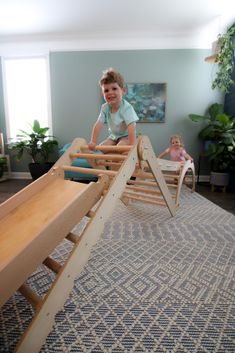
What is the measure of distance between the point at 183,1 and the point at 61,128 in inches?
108

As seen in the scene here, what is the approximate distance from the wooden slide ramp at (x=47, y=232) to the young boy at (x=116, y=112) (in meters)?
0.36

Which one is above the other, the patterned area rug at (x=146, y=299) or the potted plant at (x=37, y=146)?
the potted plant at (x=37, y=146)

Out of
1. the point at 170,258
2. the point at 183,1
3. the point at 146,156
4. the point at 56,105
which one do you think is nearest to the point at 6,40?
the point at 56,105

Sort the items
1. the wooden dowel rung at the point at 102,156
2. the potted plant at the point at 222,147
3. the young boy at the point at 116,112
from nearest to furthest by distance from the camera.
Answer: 1. the wooden dowel rung at the point at 102,156
2. the young boy at the point at 116,112
3. the potted plant at the point at 222,147

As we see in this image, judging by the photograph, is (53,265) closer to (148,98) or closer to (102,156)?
(102,156)

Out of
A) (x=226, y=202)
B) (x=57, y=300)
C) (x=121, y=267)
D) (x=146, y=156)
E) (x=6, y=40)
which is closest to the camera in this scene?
(x=57, y=300)

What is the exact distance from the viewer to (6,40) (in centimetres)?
369

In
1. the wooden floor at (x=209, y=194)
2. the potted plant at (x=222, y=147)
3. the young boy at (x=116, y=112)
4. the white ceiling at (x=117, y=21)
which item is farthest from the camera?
the potted plant at (x=222, y=147)

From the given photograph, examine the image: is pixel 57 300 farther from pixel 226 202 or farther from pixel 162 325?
pixel 226 202

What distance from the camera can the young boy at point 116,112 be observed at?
159 centimetres

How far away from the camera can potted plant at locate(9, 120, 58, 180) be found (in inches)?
141

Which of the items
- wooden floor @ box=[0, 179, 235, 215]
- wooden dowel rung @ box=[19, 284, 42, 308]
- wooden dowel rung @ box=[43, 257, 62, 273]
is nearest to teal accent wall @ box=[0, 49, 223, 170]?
wooden floor @ box=[0, 179, 235, 215]

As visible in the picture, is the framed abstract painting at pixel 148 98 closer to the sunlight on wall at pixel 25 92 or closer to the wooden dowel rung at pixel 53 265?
the sunlight on wall at pixel 25 92

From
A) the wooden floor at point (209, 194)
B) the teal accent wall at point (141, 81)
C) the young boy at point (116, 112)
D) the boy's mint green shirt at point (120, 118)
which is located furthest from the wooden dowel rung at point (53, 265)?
the teal accent wall at point (141, 81)
